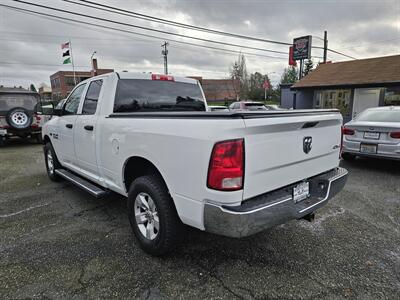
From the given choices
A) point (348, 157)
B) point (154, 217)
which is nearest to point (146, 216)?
point (154, 217)

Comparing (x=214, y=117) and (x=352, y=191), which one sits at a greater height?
(x=214, y=117)

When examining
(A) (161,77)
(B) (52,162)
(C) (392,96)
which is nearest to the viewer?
(A) (161,77)

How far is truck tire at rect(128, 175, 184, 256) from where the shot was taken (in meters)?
2.53

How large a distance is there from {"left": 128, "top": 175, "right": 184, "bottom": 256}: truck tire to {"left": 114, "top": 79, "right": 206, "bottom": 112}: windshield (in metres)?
1.22

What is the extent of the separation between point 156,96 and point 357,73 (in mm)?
16288

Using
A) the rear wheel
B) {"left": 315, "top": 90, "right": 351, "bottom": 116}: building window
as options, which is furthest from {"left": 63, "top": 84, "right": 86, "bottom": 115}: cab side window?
{"left": 315, "top": 90, "right": 351, "bottom": 116}: building window

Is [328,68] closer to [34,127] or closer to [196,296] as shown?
[34,127]

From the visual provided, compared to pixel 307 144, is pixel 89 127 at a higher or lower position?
higher

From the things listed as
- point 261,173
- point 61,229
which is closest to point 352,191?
point 261,173

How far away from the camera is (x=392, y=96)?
14.3 meters

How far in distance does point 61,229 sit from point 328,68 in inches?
799

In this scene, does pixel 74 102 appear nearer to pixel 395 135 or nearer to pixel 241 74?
pixel 395 135

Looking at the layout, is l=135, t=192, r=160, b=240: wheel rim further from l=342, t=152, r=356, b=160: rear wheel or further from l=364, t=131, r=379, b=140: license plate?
l=342, t=152, r=356, b=160: rear wheel

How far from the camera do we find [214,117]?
2.09 meters
